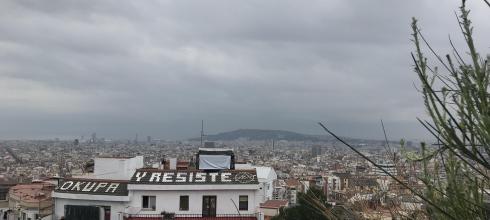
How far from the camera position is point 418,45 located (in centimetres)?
325

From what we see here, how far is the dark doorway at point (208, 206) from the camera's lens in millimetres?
23406

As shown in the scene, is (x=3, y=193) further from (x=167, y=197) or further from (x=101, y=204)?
(x=167, y=197)

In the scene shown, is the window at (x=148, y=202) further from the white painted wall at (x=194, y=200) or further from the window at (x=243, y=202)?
the window at (x=243, y=202)

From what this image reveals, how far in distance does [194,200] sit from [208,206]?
691 millimetres

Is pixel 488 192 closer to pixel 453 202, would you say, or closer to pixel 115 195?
pixel 453 202

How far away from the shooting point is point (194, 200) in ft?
77.0

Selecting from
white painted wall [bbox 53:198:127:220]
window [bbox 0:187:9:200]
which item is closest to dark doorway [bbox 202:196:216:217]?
white painted wall [bbox 53:198:127:220]

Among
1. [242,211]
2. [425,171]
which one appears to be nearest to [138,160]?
[242,211]

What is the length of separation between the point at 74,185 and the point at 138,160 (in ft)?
18.9

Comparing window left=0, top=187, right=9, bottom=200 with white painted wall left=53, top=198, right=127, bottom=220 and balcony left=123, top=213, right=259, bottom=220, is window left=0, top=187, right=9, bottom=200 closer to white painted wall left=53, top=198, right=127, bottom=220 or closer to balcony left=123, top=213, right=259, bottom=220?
white painted wall left=53, top=198, right=127, bottom=220

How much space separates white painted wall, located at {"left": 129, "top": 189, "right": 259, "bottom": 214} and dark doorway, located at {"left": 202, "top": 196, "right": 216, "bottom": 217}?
144 mm

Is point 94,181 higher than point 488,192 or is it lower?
lower

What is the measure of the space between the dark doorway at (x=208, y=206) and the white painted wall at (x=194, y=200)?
0.47 feet

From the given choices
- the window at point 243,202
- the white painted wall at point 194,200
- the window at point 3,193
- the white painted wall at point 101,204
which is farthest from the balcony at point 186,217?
the window at point 3,193
